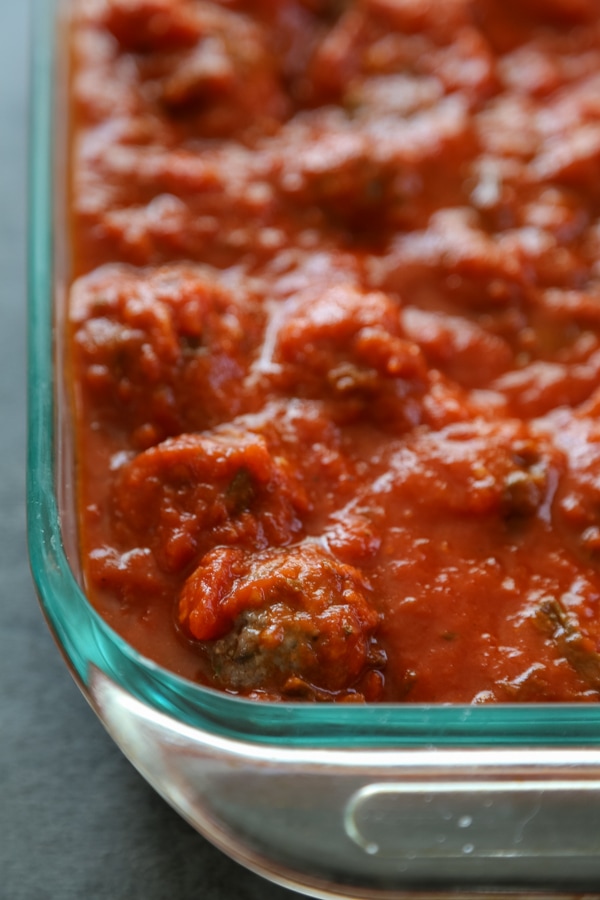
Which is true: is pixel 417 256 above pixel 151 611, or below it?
above

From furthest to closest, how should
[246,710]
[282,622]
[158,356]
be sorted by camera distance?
[158,356]
[282,622]
[246,710]

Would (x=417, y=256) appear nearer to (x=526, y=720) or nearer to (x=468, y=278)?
(x=468, y=278)

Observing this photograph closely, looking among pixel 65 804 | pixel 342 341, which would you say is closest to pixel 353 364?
pixel 342 341

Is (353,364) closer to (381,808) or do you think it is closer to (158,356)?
(158,356)

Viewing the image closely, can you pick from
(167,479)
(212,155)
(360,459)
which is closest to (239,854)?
(167,479)

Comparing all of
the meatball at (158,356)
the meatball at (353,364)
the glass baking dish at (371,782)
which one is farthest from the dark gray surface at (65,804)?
the meatball at (353,364)
